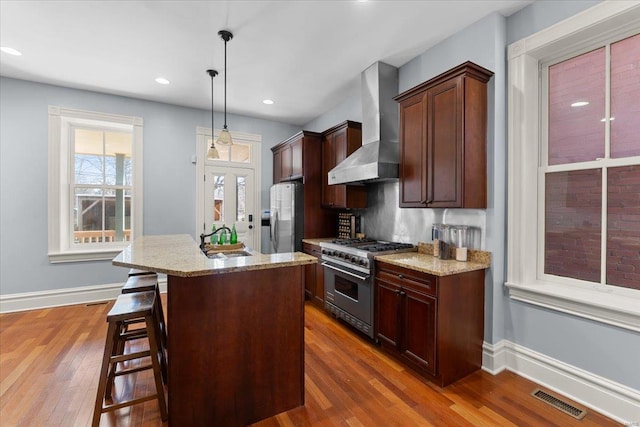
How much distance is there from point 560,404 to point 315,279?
2.64 m

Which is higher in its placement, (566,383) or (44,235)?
(44,235)

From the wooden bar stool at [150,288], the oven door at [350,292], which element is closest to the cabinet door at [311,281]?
the oven door at [350,292]

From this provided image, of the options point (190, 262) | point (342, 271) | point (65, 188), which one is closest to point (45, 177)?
point (65, 188)

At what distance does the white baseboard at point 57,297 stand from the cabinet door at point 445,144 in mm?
4478

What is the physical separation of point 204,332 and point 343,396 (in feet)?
3.63

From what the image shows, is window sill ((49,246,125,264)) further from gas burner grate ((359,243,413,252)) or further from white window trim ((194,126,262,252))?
gas burner grate ((359,243,413,252))

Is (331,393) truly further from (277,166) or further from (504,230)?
(277,166)

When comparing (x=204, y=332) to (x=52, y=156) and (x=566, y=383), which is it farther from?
(x=52, y=156)

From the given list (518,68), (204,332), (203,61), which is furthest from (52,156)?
(518,68)

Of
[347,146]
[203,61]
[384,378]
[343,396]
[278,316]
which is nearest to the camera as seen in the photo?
[278,316]

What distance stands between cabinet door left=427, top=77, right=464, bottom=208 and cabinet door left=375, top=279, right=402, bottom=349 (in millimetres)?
842

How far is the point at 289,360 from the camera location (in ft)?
6.30

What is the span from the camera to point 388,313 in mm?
2594

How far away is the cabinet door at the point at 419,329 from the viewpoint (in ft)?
7.15
